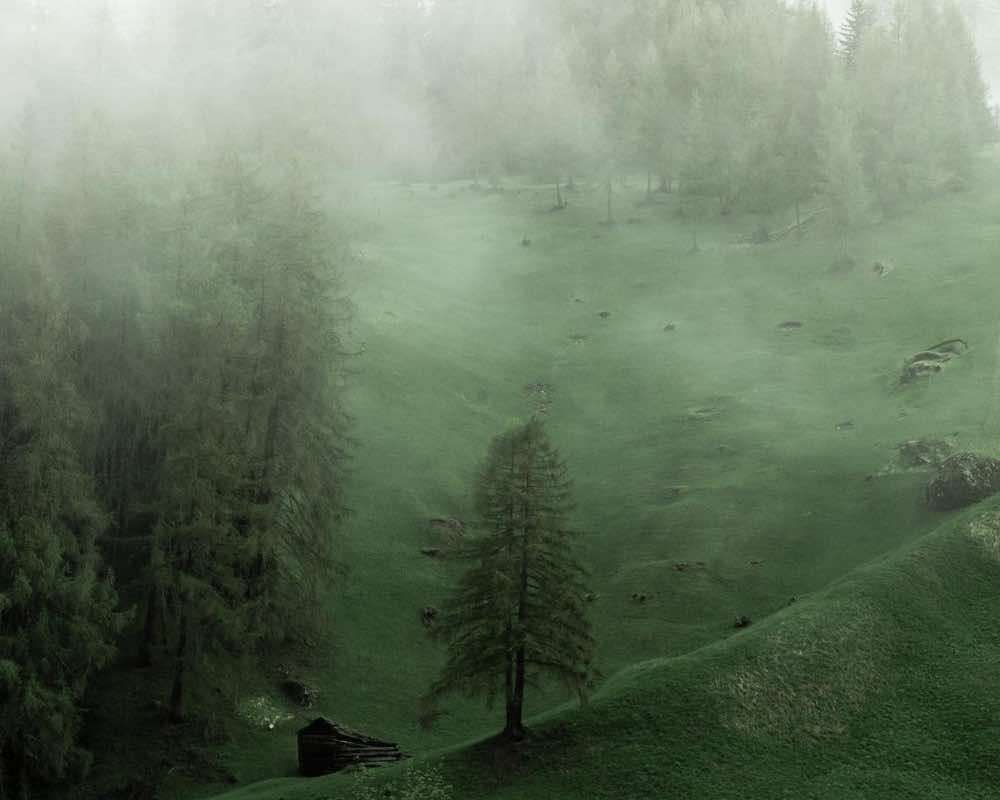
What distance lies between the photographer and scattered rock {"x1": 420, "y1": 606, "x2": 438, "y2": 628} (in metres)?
48.5

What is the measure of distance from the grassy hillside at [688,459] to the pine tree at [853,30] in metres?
21.4

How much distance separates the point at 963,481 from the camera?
1801 inches

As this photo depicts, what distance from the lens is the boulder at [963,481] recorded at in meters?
45.2

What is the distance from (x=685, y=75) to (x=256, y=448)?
8889 cm

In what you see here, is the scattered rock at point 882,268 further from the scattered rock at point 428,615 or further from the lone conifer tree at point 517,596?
the lone conifer tree at point 517,596

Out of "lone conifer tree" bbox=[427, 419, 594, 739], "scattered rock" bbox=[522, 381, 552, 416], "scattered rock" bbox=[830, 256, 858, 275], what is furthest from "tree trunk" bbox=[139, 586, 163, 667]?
"scattered rock" bbox=[830, 256, 858, 275]

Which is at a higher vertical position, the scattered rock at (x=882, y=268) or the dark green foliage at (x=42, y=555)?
the scattered rock at (x=882, y=268)

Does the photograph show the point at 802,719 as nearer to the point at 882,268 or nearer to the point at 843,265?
the point at 882,268

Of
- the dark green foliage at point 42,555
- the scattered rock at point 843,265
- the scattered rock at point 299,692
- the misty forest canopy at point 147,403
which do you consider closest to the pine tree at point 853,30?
the scattered rock at point 843,265

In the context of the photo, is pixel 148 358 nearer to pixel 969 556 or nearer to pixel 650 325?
pixel 969 556

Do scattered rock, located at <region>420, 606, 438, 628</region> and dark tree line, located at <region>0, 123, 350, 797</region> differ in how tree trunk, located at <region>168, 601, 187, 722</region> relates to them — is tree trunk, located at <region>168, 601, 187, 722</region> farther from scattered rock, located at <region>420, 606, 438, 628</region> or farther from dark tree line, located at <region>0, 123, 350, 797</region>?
scattered rock, located at <region>420, 606, 438, 628</region>

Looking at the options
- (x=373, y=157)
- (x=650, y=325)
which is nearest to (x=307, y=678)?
(x=650, y=325)

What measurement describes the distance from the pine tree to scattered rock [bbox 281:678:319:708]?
4035 inches

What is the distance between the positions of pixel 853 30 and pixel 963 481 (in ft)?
311
